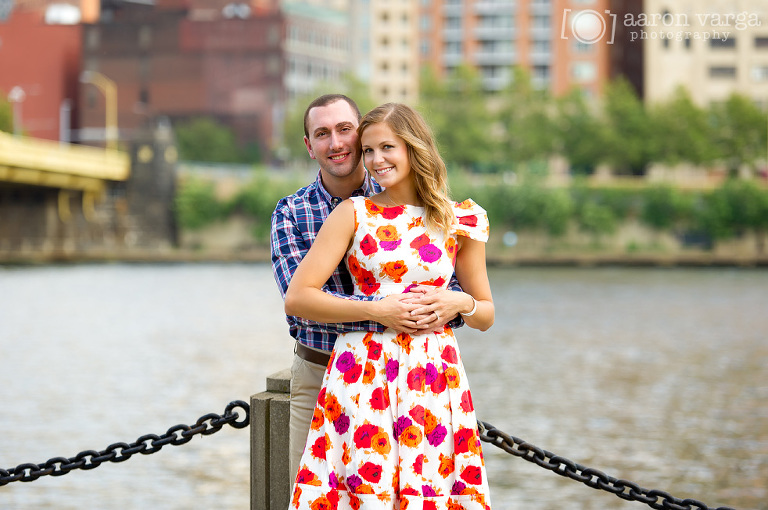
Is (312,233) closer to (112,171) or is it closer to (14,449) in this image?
(14,449)

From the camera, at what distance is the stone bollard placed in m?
4.25

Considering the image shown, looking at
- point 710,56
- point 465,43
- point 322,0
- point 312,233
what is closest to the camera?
point 312,233

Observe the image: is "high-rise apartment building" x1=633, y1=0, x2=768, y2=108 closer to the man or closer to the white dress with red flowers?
the man

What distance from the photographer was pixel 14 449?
543 inches

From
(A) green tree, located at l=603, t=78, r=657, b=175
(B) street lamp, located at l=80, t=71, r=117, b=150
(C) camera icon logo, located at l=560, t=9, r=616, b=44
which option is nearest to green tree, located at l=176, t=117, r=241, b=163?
(B) street lamp, located at l=80, t=71, r=117, b=150

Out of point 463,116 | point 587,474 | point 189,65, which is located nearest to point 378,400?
point 587,474

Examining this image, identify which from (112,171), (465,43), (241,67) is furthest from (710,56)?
(112,171)

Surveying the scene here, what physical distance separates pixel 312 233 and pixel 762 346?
80.8 ft

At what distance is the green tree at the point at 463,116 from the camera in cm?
6588

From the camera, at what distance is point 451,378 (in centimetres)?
351

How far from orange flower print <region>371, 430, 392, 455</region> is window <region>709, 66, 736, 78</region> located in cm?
7666

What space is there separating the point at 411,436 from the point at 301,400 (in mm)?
565

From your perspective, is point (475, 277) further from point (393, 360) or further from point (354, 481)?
point (354, 481)

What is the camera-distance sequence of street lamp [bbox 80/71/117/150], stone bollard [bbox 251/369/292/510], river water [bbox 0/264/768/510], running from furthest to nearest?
street lamp [bbox 80/71/117/150] → river water [bbox 0/264/768/510] → stone bollard [bbox 251/369/292/510]
